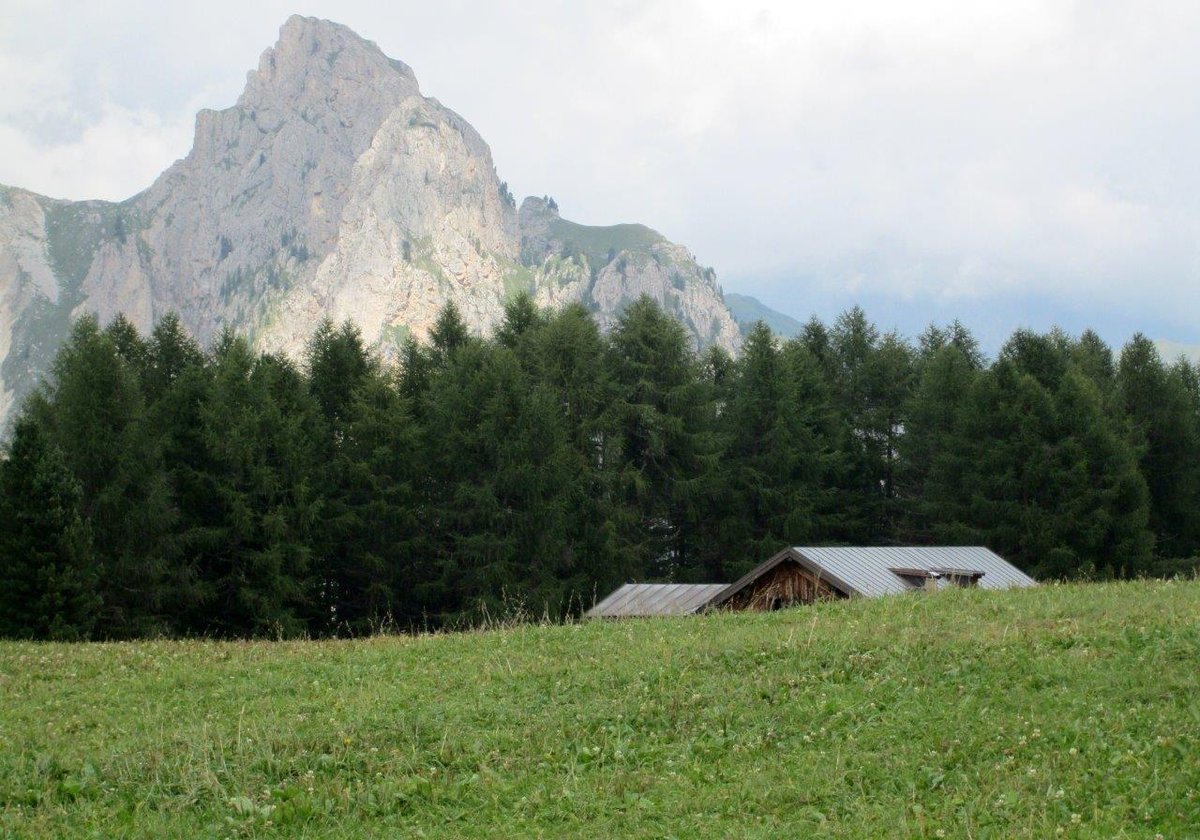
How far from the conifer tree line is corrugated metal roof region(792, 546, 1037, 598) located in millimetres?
11302

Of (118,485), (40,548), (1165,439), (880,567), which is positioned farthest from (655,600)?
(1165,439)

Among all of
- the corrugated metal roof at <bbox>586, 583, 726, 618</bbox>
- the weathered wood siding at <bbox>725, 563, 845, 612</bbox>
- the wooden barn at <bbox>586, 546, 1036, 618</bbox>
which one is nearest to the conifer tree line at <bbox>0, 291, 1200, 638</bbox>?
the corrugated metal roof at <bbox>586, 583, 726, 618</bbox>

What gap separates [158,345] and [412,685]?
39.2 meters

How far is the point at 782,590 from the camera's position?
2892 cm

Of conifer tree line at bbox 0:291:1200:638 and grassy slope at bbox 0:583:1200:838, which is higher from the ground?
conifer tree line at bbox 0:291:1200:638

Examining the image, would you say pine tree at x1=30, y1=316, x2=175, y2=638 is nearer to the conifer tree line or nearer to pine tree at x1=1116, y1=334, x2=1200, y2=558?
the conifer tree line

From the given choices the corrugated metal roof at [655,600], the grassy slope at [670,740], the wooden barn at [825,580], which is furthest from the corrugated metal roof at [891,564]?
the grassy slope at [670,740]

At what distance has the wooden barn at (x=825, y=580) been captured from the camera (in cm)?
2719

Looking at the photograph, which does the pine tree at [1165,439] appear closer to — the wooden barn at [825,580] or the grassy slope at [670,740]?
the wooden barn at [825,580]

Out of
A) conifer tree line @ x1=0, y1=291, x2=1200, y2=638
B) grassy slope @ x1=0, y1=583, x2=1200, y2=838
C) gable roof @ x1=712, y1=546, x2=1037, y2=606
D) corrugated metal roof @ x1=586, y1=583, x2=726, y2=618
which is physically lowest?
grassy slope @ x1=0, y1=583, x2=1200, y2=838

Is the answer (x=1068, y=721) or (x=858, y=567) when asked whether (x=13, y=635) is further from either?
(x=1068, y=721)

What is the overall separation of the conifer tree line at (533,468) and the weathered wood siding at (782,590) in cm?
941

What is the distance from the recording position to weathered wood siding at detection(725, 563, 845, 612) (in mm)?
27688

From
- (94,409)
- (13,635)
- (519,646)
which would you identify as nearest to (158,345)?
(94,409)
